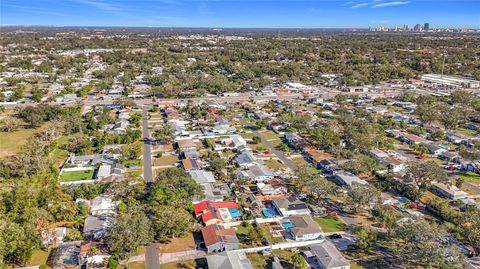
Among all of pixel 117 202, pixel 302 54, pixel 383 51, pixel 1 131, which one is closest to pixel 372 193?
pixel 117 202

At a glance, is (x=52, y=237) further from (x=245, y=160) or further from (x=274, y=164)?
(x=274, y=164)

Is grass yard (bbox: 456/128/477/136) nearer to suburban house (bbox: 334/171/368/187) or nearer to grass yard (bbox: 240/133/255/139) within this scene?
suburban house (bbox: 334/171/368/187)

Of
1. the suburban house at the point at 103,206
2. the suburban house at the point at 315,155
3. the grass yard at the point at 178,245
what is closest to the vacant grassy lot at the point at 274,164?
the suburban house at the point at 315,155

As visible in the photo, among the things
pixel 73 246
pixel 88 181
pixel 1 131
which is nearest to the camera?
pixel 73 246

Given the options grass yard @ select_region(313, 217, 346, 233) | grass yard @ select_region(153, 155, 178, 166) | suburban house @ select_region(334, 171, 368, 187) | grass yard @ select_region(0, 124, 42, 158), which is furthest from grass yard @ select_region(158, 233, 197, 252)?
grass yard @ select_region(0, 124, 42, 158)

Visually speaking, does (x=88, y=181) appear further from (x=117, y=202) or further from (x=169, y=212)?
(x=169, y=212)
